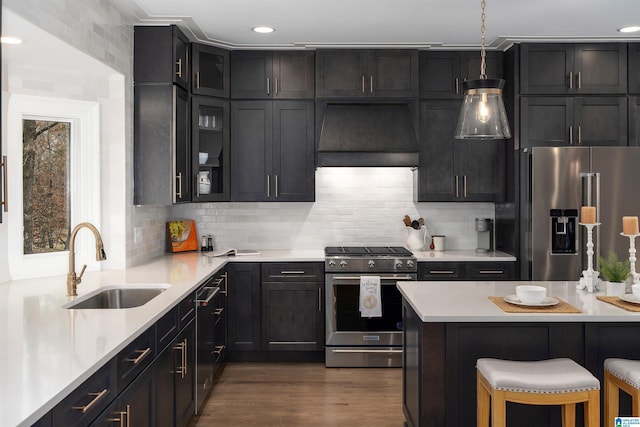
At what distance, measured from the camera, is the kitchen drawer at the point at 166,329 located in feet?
9.09

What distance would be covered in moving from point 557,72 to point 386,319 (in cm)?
255

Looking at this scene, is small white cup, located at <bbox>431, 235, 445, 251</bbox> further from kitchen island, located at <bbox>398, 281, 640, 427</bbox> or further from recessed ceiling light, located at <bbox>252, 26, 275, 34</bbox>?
kitchen island, located at <bbox>398, 281, 640, 427</bbox>

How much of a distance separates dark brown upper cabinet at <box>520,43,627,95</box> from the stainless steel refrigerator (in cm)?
62

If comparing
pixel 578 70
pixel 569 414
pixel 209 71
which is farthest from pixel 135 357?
pixel 578 70

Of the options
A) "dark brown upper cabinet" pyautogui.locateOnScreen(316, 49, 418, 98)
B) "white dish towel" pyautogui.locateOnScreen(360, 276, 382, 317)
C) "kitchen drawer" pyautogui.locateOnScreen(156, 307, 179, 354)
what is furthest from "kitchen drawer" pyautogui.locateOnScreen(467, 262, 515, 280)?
"kitchen drawer" pyautogui.locateOnScreen(156, 307, 179, 354)

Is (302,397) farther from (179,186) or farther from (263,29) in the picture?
(263,29)

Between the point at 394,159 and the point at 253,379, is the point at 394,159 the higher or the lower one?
the higher one

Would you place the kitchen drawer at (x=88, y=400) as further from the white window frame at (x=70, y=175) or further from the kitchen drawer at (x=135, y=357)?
the white window frame at (x=70, y=175)

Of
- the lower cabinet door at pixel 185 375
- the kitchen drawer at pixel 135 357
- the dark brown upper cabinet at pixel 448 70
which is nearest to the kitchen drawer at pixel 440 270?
the dark brown upper cabinet at pixel 448 70

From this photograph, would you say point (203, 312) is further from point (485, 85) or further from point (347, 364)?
point (485, 85)

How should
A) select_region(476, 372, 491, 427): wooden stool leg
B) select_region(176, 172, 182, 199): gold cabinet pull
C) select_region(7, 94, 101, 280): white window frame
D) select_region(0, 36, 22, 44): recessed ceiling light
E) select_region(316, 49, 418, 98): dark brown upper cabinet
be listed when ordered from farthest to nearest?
select_region(316, 49, 418, 98): dark brown upper cabinet
select_region(176, 172, 182, 199): gold cabinet pull
select_region(7, 94, 101, 280): white window frame
select_region(0, 36, 22, 44): recessed ceiling light
select_region(476, 372, 491, 427): wooden stool leg

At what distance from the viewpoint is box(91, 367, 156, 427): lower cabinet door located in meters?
2.11

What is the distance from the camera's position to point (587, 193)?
4.66 m

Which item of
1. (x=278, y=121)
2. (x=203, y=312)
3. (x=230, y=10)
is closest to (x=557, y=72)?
(x=278, y=121)
